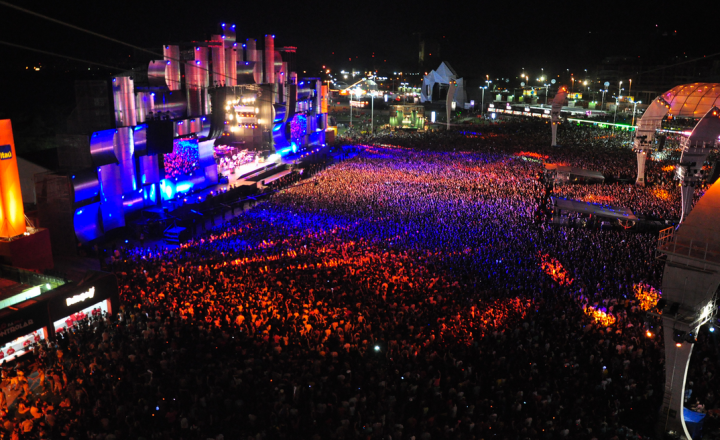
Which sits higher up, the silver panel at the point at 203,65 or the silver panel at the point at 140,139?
the silver panel at the point at 203,65

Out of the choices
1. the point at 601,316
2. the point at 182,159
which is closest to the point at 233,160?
the point at 182,159

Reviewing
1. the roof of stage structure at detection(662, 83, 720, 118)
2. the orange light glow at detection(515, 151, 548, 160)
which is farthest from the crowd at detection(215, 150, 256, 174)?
the roof of stage structure at detection(662, 83, 720, 118)

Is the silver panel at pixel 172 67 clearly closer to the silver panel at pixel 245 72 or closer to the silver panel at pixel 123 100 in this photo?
the silver panel at pixel 123 100

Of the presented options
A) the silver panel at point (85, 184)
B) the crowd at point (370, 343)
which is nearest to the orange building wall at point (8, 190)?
the crowd at point (370, 343)

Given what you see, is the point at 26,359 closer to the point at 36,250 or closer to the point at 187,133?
the point at 36,250

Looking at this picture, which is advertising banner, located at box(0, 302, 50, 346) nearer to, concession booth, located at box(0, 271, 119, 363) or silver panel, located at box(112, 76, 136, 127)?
concession booth, located at box(0, 271, 119, 363)
